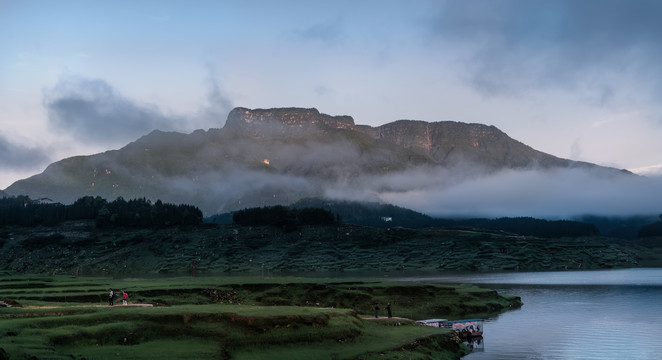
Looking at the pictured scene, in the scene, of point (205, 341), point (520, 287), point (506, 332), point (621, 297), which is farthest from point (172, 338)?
point (520, 287)

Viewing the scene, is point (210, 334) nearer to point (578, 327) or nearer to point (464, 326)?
point (464, 326)

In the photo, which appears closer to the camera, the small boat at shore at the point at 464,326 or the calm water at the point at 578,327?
the calm water at the point at 578,327

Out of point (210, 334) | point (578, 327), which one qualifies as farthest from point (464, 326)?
point (210, 334)

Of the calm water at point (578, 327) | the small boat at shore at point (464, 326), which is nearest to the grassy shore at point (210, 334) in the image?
the small boat at shore at point (464, 326)

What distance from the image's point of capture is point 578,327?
97.4m

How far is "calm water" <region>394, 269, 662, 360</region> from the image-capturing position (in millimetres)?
75062

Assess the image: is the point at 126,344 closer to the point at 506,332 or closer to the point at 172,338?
the point at 172,338

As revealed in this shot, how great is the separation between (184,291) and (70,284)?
3201 centimetres

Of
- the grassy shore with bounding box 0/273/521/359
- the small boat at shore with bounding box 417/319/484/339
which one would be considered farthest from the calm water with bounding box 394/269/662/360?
the grassy shore with bounding box 0/273/521/359

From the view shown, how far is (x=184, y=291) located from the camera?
375 ft

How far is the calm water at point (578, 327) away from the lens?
75062 mm

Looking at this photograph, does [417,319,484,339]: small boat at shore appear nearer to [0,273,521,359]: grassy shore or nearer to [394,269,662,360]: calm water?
[394,269,662,360]: calm water

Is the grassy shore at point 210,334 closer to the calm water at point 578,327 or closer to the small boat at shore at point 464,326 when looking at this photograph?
the small boat at shore at point 464,326

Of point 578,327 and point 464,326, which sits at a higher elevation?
point 464,326
